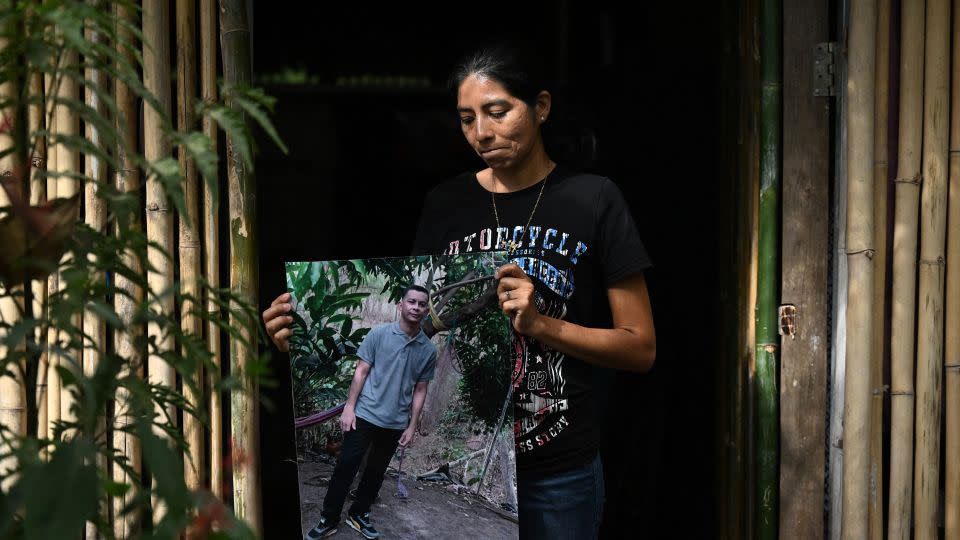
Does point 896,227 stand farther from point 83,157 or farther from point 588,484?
point 83,157

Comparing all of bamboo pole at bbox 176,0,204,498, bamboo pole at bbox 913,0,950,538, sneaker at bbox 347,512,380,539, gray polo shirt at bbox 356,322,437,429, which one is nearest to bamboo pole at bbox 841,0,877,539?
bamboo pole at bbox 913,0,950,538

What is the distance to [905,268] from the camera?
2.63 meters

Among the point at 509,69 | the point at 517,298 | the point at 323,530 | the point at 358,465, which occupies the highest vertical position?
the point at 509,69

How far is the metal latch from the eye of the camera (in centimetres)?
277

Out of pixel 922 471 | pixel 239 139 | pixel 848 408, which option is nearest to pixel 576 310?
pixel 848 408

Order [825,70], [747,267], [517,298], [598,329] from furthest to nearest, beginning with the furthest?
1. [747,267]
2. [825,70]
3. [598,329]
4. [517,298]

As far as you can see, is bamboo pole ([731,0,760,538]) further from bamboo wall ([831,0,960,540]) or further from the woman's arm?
the woman's arm

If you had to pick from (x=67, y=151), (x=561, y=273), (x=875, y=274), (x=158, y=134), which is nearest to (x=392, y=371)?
(x=561, y=273)

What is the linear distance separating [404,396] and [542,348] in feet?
1.10

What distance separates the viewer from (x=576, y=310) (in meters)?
2.35

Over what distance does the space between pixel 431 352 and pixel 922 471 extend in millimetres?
1317

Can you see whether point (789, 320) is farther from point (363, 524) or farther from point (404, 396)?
point (363, 524)

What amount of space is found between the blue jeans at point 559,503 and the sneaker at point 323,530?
415 mm

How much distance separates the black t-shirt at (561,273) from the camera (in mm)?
2318
